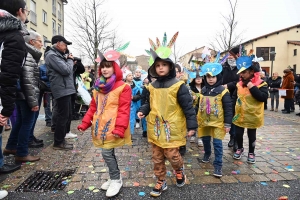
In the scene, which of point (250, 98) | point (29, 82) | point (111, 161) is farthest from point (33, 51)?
point (250, 98)

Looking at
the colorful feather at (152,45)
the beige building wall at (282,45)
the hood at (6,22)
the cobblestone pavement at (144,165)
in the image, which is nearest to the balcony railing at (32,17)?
the cobblestone pavement at (144,165)

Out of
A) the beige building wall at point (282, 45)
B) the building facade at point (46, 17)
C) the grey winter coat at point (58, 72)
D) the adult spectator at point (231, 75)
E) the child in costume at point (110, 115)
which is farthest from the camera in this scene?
the beige building wall at point (282, 45)

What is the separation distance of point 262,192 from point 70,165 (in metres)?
2.82

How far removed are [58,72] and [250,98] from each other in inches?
137

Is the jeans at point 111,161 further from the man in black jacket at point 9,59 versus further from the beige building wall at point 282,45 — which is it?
the beige building wall at point 282,45

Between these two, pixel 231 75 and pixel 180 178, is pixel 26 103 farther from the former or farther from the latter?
pixel 231 75

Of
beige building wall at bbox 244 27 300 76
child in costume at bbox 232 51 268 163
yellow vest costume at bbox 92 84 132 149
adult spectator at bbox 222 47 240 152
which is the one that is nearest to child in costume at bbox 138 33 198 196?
yellow vest costume at bbox 92 84 132 149

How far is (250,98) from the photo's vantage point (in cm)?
386

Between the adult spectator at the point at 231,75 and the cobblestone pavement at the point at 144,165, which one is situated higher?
the adult spectator at the point at 231,75

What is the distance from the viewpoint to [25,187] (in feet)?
9.72

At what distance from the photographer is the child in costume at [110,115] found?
2.76m

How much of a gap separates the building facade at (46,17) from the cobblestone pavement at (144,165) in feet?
60.8

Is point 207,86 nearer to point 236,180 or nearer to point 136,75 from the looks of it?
point 236,180

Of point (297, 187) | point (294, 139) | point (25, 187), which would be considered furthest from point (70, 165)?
point (294, 139)
